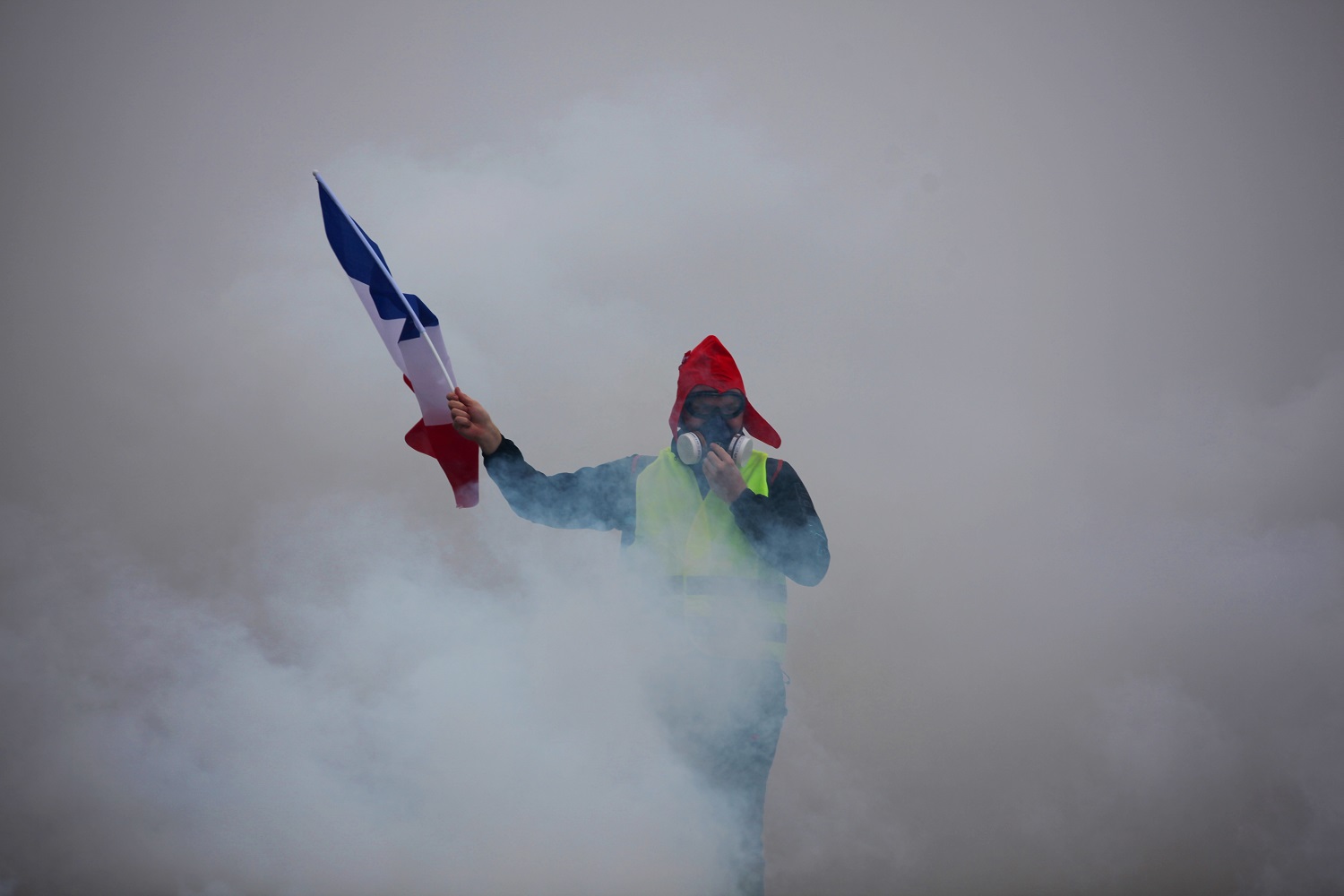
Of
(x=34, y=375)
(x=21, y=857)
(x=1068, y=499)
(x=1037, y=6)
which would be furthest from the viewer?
(x=1037, y=6)

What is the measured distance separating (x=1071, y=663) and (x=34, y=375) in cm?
481

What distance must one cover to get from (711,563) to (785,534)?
231 millimetres

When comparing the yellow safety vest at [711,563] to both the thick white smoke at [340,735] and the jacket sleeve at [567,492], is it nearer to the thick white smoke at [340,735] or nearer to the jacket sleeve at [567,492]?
the jacket sleeve at [567,492]

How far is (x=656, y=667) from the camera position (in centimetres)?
304

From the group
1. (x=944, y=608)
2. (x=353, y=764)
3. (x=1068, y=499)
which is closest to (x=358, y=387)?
(x=353, y=764)

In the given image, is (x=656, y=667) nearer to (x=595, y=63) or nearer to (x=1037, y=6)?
(x=595, y=63)

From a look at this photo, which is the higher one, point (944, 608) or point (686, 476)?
point (944, 608)

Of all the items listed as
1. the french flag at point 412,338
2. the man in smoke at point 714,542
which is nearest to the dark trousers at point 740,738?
the man in smoke at point 714,542

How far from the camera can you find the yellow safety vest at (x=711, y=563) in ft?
8.91

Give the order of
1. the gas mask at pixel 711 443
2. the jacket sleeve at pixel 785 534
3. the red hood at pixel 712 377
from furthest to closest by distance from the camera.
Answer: the red hood at pixel 712 377 → the gas mask at pixel 711 443 → the jacket sleeve at pixel 785 534

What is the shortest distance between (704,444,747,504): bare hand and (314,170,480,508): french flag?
0.79 metres

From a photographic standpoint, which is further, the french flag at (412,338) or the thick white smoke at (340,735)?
the thick white smoke at (340,735)

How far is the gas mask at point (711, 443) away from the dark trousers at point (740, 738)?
0.57m

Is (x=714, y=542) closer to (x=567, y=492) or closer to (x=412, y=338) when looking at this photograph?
(x=567, y=492)
